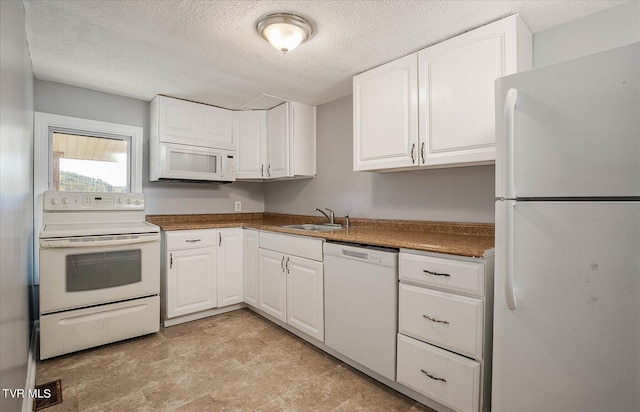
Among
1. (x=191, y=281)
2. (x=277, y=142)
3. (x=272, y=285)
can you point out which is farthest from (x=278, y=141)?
(x=191, y=281)

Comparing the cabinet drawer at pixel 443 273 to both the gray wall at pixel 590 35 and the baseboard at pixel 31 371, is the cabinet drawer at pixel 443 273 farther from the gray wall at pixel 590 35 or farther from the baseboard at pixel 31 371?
the baseboard at pixel 31 371

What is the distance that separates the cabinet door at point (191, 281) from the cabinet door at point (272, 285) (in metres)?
0.48

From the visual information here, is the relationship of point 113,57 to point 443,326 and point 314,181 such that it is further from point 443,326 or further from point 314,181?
point 443,326

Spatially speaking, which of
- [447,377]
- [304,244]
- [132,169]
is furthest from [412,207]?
[132,169]

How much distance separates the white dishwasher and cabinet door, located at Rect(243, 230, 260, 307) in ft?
3.20

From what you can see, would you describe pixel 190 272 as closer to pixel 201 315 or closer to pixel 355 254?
pixel 201 315

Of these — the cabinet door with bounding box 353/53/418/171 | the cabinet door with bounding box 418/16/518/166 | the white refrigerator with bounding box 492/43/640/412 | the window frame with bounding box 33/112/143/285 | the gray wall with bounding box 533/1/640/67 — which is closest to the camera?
the white refrigerator with bounding box 492/43/640/412

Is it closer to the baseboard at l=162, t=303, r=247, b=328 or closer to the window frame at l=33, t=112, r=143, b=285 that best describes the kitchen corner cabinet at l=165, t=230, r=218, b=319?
the baseboard at l=162, t=303, r=247, b=328

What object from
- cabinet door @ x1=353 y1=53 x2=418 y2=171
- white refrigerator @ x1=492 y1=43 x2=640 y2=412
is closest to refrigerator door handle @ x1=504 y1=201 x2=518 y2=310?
white refrigerator @ x1=492 y1=43 x2=640 y2=412

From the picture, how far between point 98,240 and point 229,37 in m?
1.74

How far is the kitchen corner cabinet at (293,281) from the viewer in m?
2.24

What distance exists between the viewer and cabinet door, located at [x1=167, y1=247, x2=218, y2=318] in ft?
8.80

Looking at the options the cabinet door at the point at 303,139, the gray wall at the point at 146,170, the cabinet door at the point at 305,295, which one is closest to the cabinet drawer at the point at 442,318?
the cabinet door at the point at 305,295

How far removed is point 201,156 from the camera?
3100 mm
